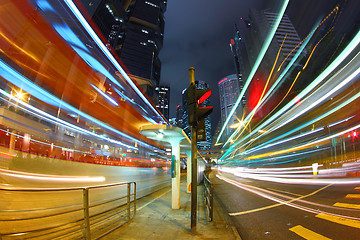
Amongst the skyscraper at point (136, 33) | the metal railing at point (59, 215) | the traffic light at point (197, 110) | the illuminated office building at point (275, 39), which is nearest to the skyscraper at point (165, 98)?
the skyscraper at point (136, 33)

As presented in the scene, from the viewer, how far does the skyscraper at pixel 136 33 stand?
8004 cm

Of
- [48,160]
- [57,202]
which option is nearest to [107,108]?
[48,160]

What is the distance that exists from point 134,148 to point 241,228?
6326 mm

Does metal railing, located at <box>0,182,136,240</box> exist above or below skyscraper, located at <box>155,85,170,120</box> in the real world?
below

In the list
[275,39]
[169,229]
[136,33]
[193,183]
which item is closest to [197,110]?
[193,183]

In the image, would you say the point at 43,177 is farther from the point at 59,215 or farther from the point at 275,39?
the point at 275,39

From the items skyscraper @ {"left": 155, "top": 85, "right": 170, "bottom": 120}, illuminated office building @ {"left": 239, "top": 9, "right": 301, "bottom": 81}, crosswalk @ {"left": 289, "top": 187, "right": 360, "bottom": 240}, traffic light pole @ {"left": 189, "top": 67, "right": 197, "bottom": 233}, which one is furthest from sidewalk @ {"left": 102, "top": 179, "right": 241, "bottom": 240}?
skyscraper @ {"left": 155, "top": 85, "right": 170, "bottom": 120}

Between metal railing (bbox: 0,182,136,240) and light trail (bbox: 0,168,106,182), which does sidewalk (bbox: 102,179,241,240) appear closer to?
metal railing (bbox: 0,182,136,240)

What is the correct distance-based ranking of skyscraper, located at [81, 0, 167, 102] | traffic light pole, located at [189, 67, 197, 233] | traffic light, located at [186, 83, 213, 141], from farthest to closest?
skyscraper, located at [81, 0, 167, 102]
traffic light, located at [186, 83, 213, 141]
traffic light pole, located at [189, 67, 197, 233]

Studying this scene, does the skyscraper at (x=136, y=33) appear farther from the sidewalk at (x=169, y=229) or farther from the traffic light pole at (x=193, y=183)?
the traffic light pole at (x=193, y=183)

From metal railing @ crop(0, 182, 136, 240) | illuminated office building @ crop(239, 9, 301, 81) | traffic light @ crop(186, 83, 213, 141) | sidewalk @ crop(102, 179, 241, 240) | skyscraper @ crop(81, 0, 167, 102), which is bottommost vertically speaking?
sidewalk @ crop(102, 179, 241, 240)

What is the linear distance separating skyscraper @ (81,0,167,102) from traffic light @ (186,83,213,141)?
245 feet

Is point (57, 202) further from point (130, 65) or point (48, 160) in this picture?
point (130, 65)

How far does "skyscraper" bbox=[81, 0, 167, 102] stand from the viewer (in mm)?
80044
